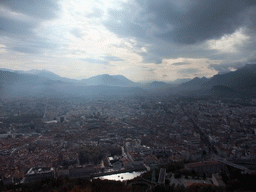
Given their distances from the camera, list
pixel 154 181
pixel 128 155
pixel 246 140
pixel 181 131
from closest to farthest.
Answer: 1. pixel 154 181
2. pixel 128 155
3. pixel 246 140
4. pixel 181 131

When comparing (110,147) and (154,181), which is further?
(110,147)

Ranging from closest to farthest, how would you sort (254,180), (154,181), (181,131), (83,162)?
(254,180), (154,181), (83,162), (181,131)

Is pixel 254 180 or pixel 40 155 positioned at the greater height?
pixel 254 180

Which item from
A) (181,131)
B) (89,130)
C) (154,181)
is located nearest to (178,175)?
(154,181)

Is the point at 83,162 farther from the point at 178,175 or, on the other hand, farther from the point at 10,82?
the point at 10,82

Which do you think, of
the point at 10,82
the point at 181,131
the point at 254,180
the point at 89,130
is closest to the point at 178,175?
the point at 254,180

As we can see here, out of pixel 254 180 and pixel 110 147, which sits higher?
pixel 254 180

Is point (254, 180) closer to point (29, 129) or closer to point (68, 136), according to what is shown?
point (68, 136)

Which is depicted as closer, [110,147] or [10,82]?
[110,147]

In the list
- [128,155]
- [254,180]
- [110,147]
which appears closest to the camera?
[254,180]
